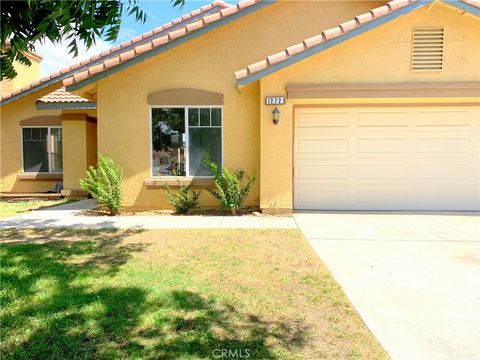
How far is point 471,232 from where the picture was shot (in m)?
6.91

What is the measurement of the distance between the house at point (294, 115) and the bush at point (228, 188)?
0.50m

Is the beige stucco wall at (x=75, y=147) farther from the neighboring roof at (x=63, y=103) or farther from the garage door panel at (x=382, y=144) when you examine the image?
the garage door panel at (x=382, y=144)

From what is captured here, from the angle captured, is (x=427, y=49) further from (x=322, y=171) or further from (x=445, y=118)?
(x=322, y=171)

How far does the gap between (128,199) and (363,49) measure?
23.5ft

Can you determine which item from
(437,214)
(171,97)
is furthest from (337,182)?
(171,97)

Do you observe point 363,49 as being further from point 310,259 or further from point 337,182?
point 310,259

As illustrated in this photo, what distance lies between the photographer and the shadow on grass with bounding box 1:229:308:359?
114 inches

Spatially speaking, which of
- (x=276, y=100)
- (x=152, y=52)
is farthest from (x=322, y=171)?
(x=152, y=52)

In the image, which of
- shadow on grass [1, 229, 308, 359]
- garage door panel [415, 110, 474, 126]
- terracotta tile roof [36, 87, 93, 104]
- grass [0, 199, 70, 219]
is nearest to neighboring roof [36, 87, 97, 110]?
terracotta tile roof [36, 87, 93, 104]

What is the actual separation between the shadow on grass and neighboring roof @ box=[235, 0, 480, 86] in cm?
543

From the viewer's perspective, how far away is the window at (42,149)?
13023mm

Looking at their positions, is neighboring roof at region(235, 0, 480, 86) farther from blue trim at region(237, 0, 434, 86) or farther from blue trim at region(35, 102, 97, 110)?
blue trim at region(35, 102, 97, 110)

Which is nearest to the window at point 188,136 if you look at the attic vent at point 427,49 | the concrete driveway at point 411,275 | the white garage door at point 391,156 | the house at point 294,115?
the house at point 294,115

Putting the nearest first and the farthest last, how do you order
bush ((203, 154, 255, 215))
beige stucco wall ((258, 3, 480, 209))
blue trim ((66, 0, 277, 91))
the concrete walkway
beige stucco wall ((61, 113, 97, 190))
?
1. the concrete walkway
2. beige stucco wall ((258, 3, 480, 209))
3. bush ((203, 154, 255, 215))
4. blue trim ((66, 0, 277, 91))
5. beige stucco wall ((61, 113, 97, 190))
